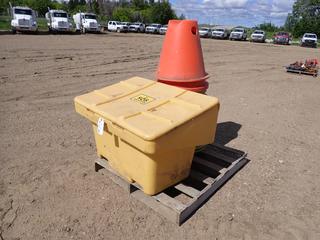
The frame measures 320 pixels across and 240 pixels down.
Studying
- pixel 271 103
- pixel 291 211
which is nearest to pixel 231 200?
pixel 291 211

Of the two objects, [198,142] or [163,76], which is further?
[163,76]

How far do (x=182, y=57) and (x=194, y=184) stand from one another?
59.3 inches

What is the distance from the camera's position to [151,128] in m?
2.38

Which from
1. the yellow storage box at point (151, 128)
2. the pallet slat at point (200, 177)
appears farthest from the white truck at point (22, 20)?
the pallet slat at point (200, 177)

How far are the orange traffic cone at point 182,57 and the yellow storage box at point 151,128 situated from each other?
30 centimetres

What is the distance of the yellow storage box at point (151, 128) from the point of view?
2.45 m

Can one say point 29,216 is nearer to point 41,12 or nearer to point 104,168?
point 104,168

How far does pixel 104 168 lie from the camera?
137 inches

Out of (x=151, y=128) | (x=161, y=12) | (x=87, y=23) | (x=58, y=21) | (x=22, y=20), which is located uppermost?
(x=161, y=12)

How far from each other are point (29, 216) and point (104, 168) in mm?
976

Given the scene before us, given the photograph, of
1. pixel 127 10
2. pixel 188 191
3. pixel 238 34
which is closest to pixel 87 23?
pixel 238 34

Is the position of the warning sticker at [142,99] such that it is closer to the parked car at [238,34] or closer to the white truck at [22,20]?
the white truck at [22,20]

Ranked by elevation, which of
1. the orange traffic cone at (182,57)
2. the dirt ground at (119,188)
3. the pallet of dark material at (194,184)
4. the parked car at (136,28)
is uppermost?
the orange traffic cone at (182,57)

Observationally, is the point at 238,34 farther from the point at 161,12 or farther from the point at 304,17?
the point at 161,12
